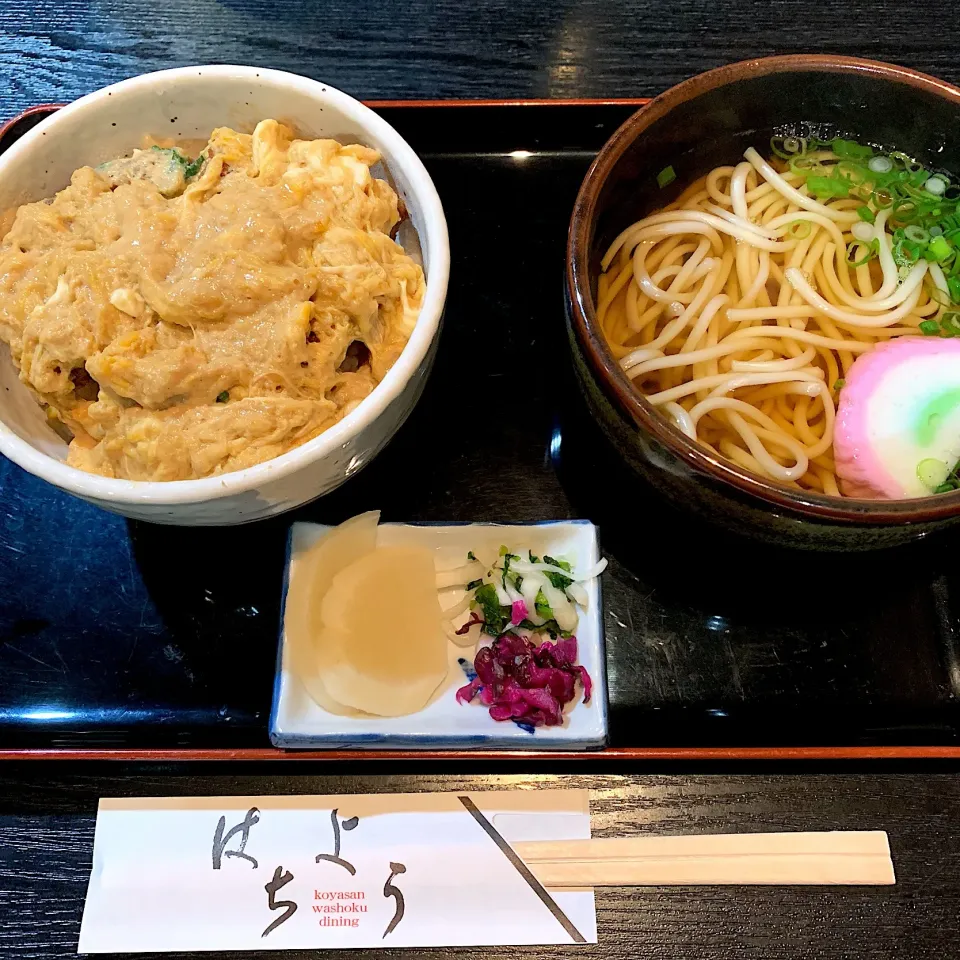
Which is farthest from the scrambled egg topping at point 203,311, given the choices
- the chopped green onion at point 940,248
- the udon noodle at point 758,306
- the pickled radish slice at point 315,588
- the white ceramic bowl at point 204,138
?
the chopped green onion at point 940,248

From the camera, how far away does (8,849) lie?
121 cm

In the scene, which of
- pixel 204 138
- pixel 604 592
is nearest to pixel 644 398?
pixel 604 592

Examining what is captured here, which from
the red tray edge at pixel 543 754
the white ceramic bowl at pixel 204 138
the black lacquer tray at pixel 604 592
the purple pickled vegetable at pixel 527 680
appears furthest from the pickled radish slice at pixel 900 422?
the white ceramic bowl at pixel 204 138

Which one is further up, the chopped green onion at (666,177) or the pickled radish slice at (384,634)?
the chopped green onion at (666,177)

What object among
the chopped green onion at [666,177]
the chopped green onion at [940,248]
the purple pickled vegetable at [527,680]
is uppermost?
the chopped green onion at [666,177]

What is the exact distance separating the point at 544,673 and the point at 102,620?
750 mm

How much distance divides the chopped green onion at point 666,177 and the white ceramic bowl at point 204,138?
1.40ft

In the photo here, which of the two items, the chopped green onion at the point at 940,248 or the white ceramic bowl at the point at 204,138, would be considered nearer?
the white ceramic bowl at the point at 204,138

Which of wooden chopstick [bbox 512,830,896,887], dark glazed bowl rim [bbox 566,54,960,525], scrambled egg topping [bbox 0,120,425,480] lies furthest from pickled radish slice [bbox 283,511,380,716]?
dark glazed bowl rim [bbox 566,54,960,525]

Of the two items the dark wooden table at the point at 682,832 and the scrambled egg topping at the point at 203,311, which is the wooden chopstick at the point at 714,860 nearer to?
the dark wooden table at the point at 682,832

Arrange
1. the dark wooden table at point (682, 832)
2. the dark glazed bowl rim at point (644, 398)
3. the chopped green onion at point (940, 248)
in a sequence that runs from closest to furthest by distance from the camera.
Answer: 1. the dark glazed bowl rim at point (644, 398)
2. the dark wooden table at point (682, 832)
3. the chopped green onion at point (940, 248)

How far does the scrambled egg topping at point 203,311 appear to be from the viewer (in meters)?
1.09

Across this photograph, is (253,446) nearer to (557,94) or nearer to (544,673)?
(544,673)

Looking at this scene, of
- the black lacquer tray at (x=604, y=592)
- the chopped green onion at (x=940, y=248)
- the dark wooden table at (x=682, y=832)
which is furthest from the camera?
the chopped green onion at (x=940, y=248)
